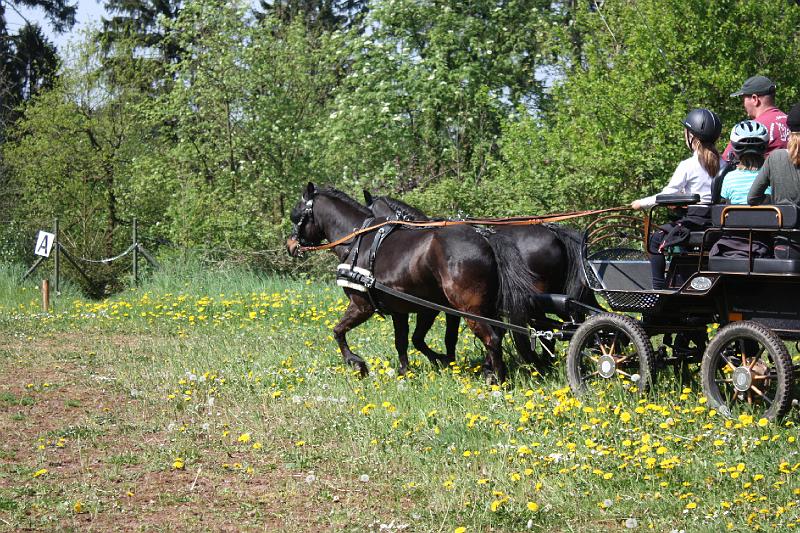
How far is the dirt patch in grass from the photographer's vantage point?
5402 millimetres

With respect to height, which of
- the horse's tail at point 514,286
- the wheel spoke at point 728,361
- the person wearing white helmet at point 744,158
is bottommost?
the wheel spoke at point 728,361

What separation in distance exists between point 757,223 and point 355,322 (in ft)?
13.8

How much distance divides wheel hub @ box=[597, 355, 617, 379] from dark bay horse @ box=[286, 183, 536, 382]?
1110 millimetres

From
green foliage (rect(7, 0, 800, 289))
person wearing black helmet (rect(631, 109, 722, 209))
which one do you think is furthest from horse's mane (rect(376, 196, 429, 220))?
green foliage (rect(7, 0, 800, 289))

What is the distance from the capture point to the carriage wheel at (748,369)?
6.09 m

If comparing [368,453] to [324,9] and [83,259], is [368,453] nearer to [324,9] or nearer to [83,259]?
[83,259]

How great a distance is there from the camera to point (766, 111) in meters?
6.99

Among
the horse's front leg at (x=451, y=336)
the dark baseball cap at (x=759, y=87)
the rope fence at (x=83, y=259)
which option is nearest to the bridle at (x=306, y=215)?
the horse's front leg at (x=451, y=336)

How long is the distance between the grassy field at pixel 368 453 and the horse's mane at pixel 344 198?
152 centimetres

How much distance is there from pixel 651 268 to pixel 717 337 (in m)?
0.83

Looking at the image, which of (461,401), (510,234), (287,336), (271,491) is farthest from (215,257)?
(271,491)

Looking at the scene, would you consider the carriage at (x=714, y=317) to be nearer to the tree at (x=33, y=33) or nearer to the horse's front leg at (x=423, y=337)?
the horse's front leg at (x=423, y=337)

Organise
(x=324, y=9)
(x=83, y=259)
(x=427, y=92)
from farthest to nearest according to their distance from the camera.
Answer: (x=324, y=9) < (x=427, y=92) < (x=83, y=259)

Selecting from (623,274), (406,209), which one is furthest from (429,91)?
(623,274)
